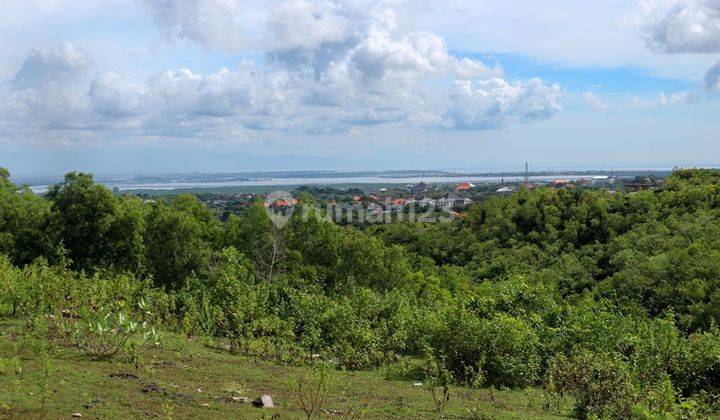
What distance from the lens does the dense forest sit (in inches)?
466

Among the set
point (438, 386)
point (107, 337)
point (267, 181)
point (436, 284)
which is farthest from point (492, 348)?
point (267, 181)

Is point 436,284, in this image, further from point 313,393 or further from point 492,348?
point 313,393

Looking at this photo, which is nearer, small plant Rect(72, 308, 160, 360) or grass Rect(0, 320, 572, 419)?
grass Rect(0, 320, 572, 419)

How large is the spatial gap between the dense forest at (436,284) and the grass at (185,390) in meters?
0.62

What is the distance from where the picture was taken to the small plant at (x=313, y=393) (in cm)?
734

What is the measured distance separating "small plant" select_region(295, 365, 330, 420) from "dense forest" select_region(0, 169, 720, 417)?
79.6 inches

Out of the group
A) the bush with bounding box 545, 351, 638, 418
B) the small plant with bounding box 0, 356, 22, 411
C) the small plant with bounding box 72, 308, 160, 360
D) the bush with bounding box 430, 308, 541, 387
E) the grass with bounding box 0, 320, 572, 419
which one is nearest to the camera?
the small plant with bounding box 0, 356, 22, 411

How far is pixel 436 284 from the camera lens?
2803 cm

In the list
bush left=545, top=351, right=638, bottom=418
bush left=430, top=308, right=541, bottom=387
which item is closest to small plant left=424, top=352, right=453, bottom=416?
bush left=430, top=308, right=541, bottom=387

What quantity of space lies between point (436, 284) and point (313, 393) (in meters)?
19.4

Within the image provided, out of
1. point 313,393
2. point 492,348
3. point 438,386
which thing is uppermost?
point 313,393

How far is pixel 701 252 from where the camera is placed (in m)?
25.9

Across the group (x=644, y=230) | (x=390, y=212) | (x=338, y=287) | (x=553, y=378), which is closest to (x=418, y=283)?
(x=338, y=287)

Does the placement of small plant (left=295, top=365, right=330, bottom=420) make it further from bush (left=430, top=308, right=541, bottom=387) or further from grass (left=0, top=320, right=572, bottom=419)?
bush (left=430, top=308, right=541, bottom=387)
